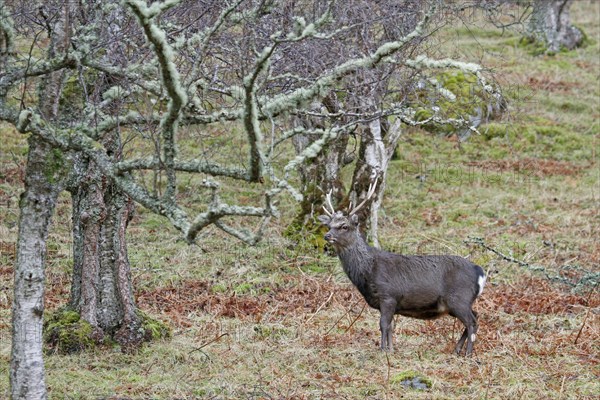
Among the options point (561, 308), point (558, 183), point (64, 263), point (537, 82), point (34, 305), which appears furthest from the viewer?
point (537, 82)

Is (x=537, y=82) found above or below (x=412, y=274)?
above

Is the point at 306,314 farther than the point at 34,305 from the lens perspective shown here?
Yes

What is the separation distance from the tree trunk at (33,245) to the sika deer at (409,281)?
3934mm

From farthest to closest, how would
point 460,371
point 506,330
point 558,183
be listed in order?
point 558,183 → point 506,330 → point 460,371

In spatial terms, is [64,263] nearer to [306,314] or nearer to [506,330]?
[306,314]

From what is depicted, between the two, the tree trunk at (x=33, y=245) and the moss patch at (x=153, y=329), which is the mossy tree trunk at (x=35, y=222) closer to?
the tree trunk at (x=33, y=245)

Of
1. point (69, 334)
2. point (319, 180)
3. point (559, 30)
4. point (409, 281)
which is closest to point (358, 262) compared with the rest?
point (409, 281)

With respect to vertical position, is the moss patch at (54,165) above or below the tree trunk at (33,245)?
above

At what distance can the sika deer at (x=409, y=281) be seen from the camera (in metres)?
9.14

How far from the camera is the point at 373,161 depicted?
43.3ft

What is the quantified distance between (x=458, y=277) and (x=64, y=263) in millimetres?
5571

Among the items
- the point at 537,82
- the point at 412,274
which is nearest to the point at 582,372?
the point at 412,274

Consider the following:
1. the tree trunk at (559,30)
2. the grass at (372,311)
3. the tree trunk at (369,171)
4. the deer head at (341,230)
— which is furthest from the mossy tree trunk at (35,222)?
the tree trunk at (559,30)

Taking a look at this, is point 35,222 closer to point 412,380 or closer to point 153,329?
point 153,329
